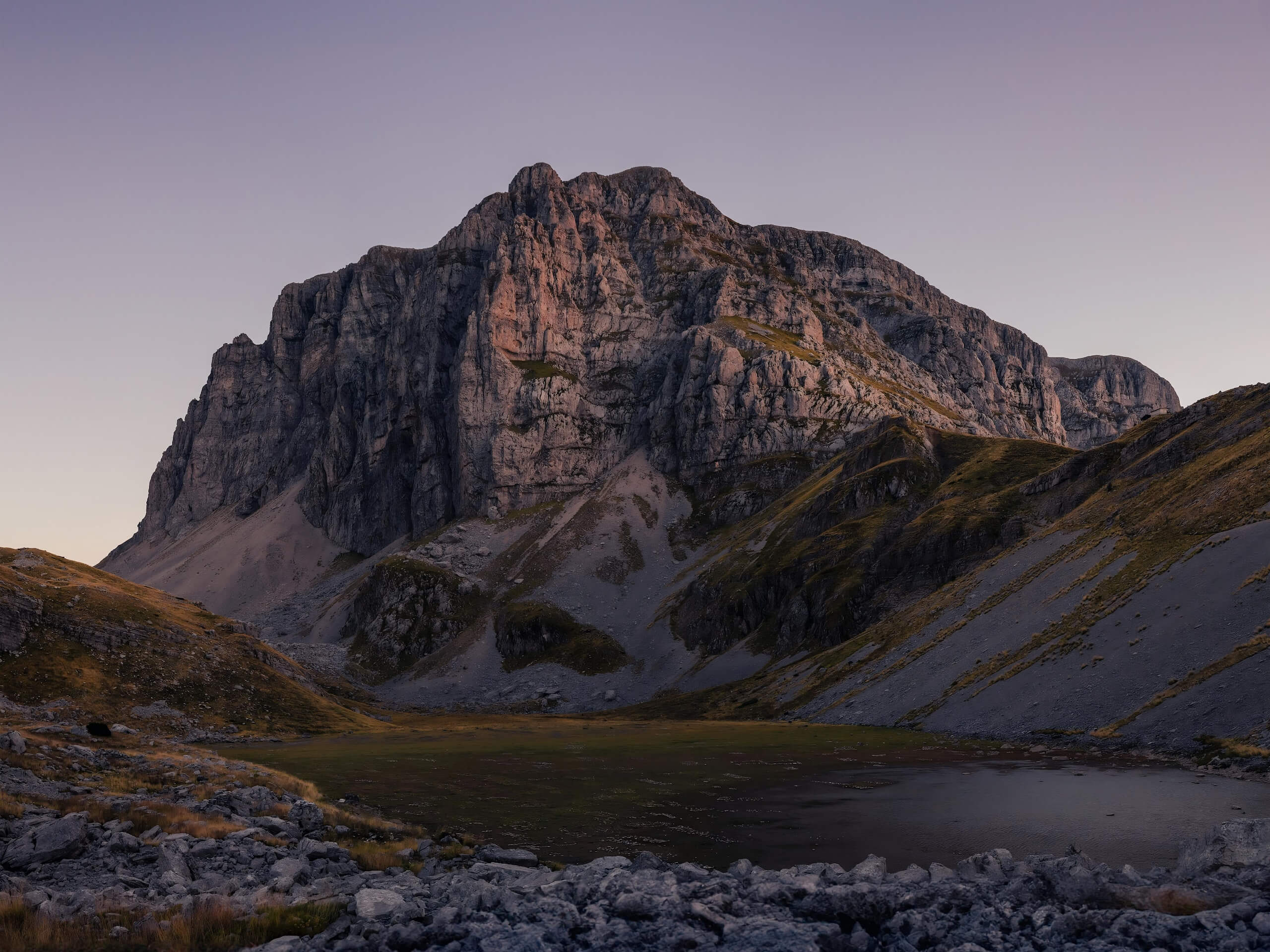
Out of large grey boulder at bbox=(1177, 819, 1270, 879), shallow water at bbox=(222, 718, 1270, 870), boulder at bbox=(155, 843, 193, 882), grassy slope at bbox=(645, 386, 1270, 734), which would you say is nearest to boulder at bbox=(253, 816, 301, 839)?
boulder at bbox=(155, 843, 193, 882)

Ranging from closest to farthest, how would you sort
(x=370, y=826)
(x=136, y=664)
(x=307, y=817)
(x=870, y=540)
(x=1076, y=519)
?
(x=307, y=817)
(x=370, y=826)
(x=136, y=664)
(x=1076, y=519)
(x=870, y=540)

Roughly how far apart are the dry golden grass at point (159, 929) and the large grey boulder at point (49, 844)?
15.3ft

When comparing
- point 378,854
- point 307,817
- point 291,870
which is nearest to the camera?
point 291,870

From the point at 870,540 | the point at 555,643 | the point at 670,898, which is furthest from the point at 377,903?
the point at 555,643

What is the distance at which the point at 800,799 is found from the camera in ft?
139

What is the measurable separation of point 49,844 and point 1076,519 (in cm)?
11145

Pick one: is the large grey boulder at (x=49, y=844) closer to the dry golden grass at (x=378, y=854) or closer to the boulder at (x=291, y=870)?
the boulder at (x=291, y=870)

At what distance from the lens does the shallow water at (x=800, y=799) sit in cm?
2939

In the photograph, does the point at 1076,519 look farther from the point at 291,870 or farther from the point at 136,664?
the point at 136,664

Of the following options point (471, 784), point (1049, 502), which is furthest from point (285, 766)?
point (1049, 502)

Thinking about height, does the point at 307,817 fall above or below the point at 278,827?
below

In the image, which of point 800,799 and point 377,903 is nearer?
point 377,903

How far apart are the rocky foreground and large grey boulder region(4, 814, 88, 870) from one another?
0.05m

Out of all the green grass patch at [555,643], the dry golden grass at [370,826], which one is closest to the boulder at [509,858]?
the dry golden grass at [370,826]
